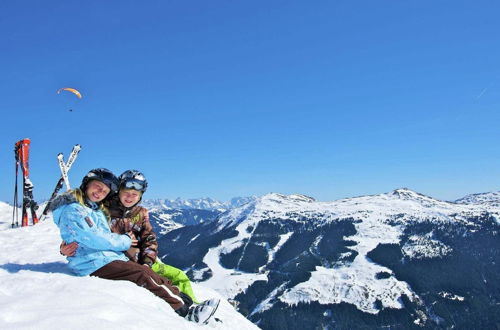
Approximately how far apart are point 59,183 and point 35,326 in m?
25.8

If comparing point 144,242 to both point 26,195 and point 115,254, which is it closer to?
point 115,254

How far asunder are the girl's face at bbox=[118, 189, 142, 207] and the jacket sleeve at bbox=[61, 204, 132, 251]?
1519 millimetres

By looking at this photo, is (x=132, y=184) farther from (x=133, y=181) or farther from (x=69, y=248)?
(x=69, y=248)

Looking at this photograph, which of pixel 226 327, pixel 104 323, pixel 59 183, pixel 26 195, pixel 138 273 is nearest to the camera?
pixel 104 323

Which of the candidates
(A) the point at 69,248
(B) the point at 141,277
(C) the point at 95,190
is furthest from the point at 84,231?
(B) the point at 141,277

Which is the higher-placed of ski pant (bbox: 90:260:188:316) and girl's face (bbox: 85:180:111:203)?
girl's face (bbox: 85:180:111:203)

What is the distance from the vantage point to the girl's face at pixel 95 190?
9242mm

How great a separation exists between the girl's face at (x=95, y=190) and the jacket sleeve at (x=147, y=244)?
1.78 metres

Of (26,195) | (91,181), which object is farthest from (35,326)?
(26,195)

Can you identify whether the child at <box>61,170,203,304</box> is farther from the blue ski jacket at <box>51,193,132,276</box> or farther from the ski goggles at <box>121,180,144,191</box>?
the blue ski jacket at <box>51,193,132,276</box>

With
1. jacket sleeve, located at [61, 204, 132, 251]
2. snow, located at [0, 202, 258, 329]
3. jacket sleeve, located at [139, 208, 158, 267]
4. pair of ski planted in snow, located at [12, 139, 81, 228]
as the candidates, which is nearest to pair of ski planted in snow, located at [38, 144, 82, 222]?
pair of ski planted in snow, located at [12, 139, 81, 228]

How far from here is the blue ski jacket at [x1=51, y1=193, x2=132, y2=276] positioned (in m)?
8.61

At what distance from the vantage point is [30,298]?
22.1ft

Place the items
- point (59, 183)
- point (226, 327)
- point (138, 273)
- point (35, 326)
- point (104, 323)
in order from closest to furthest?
point (35, 326), point (104, 323), point (138, 273), point (226, 327), point (59, 183)
